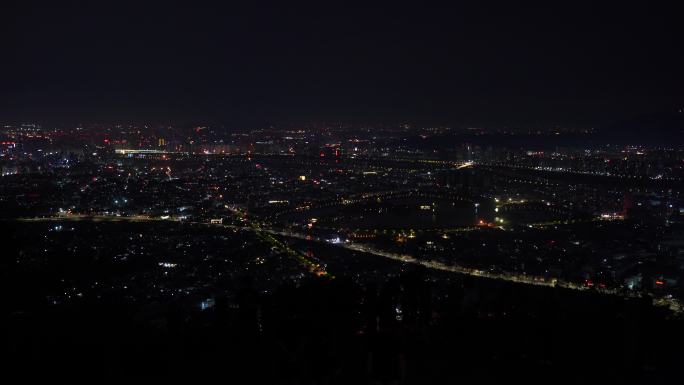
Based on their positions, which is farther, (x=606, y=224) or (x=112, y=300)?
(x=606, y=224)

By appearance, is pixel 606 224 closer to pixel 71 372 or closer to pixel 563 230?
pixel 563 230

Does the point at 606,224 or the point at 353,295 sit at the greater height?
the point at 353,295

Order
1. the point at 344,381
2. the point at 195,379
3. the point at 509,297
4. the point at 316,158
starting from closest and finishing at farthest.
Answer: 1. the point at 344,381
2. the point at 195,379
3. the point at 509,297
4. the point at 316,158

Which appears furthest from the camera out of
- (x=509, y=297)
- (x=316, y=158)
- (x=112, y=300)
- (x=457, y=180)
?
(x=316, y=158)

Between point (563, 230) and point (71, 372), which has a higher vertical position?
point (71, 372)

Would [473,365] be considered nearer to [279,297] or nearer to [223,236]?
[279,297]

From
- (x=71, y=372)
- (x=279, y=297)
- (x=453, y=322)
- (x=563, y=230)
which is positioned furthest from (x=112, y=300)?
(x=563, y=230)

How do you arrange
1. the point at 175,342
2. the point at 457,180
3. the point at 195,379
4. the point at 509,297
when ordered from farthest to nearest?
the point at 457,180 < the point at 509,297 < the point at 175,342 < the point at 195,379

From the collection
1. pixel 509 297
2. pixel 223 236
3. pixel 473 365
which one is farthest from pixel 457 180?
pixel 473 365

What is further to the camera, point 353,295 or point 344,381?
point 353,295
